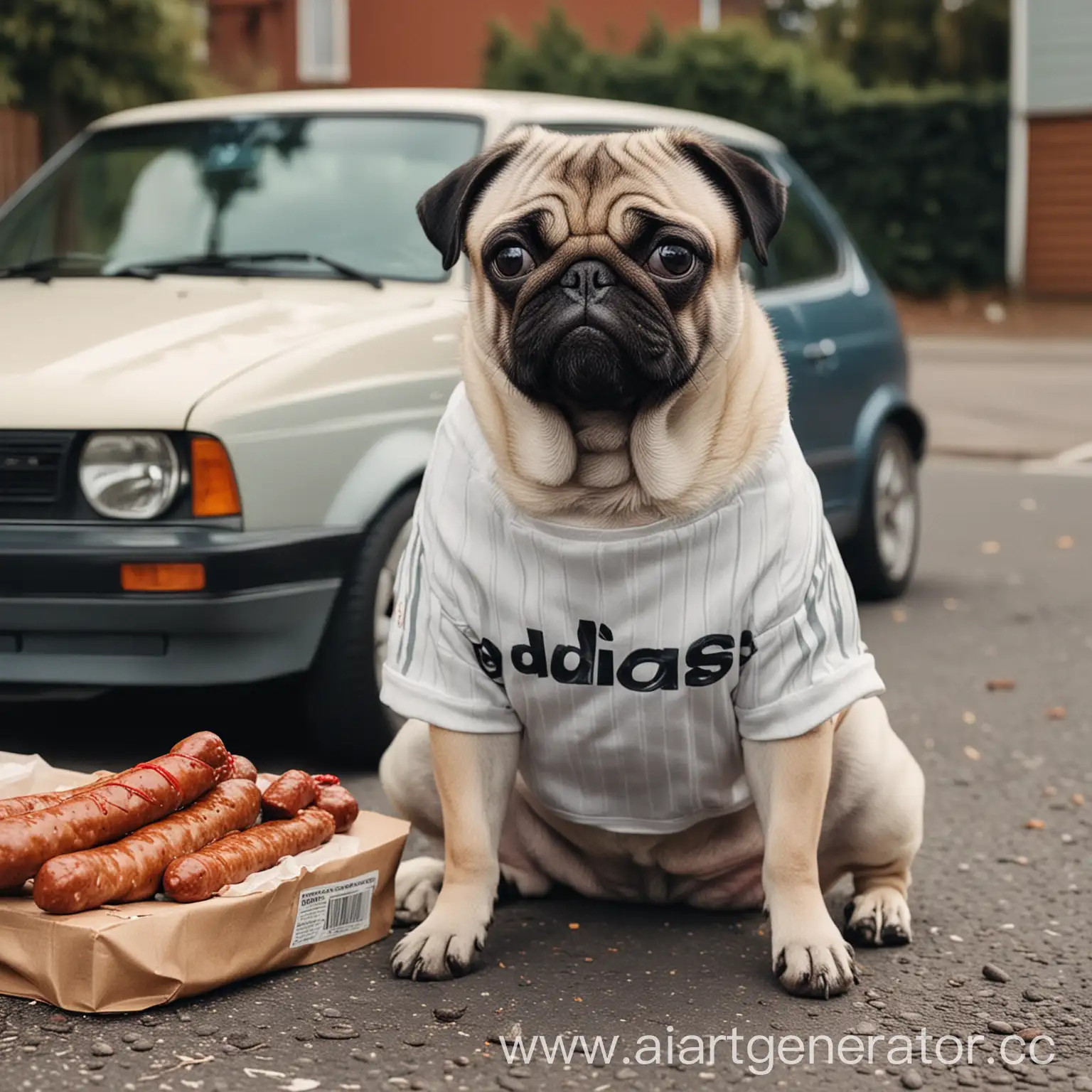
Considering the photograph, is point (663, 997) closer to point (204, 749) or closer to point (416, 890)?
point (416, 890)

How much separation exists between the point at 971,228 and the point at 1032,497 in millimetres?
16502

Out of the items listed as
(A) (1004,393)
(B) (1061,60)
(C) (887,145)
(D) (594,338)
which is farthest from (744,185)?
(B) (1061,60)

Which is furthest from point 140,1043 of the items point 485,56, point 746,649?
point 485,56

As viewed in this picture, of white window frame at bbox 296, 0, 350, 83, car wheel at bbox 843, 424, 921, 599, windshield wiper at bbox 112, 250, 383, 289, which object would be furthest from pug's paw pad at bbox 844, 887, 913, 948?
white window frame at bbox 296, 0, 350, 83

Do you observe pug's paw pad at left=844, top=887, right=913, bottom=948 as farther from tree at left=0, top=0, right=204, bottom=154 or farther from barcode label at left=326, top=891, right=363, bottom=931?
tree at left=0, top=0, right=204, bottom=154

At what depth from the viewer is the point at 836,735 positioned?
3584mm

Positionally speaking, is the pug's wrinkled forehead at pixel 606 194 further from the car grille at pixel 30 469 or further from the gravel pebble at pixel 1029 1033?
the gravel pebble at pixel 1029 1033

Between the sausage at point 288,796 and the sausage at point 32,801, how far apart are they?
0.32m

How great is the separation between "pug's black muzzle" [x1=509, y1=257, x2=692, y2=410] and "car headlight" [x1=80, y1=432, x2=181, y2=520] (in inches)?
51.4

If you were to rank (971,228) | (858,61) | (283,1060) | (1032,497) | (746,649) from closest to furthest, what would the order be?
(283,1060)
(746,649)
(1032,497)
(971,228)
(858,61)

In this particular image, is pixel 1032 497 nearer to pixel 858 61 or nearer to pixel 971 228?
pixel 971 228

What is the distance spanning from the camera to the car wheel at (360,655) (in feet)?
15.4

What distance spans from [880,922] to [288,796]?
4.04 feet

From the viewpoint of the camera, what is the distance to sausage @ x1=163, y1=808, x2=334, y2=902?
325 cm
